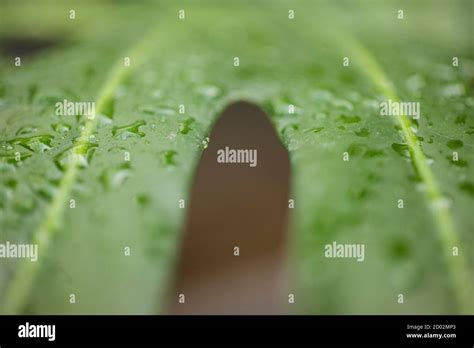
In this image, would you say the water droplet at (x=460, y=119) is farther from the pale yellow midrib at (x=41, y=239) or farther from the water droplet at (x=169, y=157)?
the pale yellow midrib at (x=41, y=239)

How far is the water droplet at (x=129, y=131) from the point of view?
0.83 meters

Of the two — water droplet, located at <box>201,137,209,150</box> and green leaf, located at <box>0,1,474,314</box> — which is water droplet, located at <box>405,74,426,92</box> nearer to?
green leaf, located at <box>0,1,474,314</box>

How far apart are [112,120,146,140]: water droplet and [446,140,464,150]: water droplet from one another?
0.49 m

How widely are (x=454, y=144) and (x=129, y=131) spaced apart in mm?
519

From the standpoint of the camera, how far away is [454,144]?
841mm

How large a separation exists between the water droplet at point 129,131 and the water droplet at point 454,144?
0.49 meters

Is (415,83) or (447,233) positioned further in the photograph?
(415,83)

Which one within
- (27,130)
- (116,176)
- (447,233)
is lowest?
(447,233)

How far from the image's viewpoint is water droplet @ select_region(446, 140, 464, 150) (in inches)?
32.9

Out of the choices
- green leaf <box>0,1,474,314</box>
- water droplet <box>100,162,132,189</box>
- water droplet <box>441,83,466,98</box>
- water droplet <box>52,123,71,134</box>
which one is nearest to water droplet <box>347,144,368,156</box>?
green leaf <box>0,1,474,314</box>

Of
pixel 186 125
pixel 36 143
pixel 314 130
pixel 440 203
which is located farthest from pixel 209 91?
pixel 440 203

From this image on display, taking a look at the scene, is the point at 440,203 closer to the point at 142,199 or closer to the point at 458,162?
the point at 458,162
